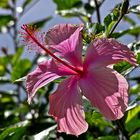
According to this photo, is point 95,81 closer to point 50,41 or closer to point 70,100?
point 70,100

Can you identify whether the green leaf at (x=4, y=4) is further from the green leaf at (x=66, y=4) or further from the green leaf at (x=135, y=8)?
the green leaf at (x=135, y=8)

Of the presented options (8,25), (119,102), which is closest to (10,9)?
(8,25)

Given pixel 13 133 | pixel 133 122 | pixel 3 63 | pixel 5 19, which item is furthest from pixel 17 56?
pixel 13 133

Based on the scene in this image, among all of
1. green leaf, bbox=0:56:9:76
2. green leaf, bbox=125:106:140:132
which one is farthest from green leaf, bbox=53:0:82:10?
green leaf, bbox=125:106:140:132

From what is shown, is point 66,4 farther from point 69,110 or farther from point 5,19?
point 69,110

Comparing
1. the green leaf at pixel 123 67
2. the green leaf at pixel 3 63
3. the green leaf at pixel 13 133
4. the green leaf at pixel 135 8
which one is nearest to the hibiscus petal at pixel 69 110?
the green leaf at pixel 123 67

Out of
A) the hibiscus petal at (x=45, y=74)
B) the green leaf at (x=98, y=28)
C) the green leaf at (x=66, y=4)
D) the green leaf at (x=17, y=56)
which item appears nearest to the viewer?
the hibiscus petal at (x=45, y=74)
